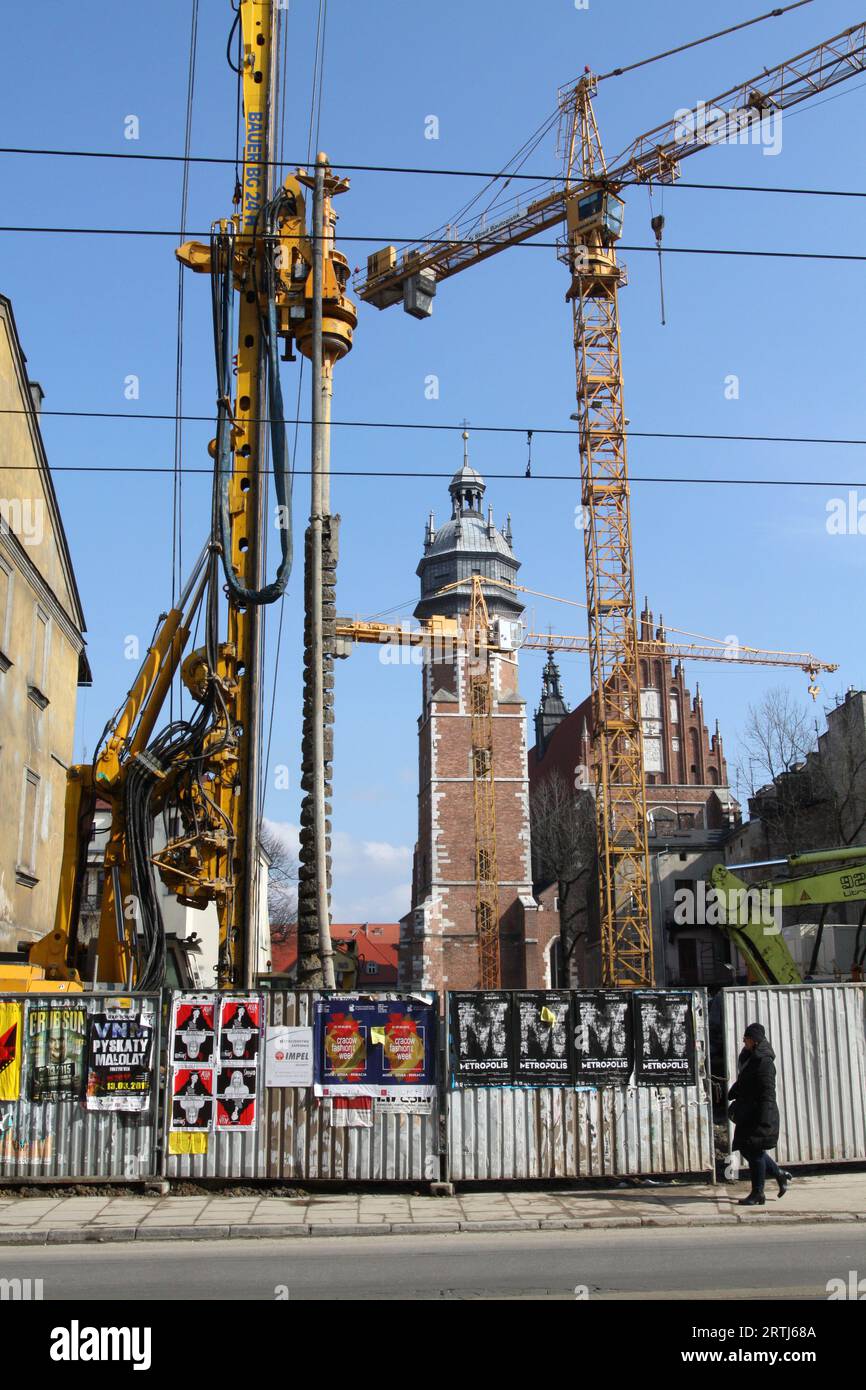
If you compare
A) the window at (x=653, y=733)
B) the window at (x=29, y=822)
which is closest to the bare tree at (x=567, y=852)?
the window at (x=653, y=733)

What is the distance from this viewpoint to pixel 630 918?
45.6 meters

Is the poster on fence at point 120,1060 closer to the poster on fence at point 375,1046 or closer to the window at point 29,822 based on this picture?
the poster on fence at point 375,1046

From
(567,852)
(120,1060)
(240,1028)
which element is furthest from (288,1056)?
(567,852)

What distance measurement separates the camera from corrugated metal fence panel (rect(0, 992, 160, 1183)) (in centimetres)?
1184

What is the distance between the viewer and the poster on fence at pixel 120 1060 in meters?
12.1

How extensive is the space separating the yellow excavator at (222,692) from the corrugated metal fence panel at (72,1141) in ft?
10.7

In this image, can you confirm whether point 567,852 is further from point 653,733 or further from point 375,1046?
point 375,1046

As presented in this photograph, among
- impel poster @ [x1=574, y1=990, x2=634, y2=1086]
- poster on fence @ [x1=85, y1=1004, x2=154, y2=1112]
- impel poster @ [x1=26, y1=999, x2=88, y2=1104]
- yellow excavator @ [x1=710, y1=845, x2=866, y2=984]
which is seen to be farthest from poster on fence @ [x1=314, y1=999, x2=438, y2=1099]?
yellow excavator @ [x1=710, y1=845, x2=866, y2=984]

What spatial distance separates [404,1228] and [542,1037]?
2781 mm

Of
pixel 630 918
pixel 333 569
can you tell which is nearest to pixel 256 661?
pixel 333 569

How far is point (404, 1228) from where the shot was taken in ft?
33.9

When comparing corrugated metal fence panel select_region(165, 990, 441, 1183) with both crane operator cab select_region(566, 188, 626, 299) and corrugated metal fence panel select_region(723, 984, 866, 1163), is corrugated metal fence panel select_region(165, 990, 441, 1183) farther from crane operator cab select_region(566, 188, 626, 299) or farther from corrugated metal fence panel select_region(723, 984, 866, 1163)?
crane operator cab select_region(566, 188, 626, 299)
